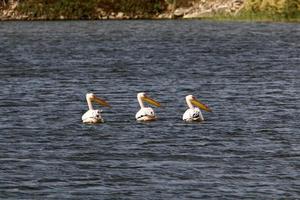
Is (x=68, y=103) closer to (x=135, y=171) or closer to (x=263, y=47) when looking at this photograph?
(x=135, y=171)

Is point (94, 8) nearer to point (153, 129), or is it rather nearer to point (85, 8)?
point (85, 8)

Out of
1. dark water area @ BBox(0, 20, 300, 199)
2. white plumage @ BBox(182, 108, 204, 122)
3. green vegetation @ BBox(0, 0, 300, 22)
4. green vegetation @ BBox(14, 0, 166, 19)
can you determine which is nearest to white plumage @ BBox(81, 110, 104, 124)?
dark water area @ BBox(0, 20, 300, 199)

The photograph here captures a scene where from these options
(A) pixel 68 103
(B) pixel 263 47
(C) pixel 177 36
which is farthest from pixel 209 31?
(A) pixel 68 103

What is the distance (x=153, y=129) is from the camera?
5078 centimetres

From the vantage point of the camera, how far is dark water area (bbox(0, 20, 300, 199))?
3834cm

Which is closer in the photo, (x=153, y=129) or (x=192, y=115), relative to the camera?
(x=153, y=129)

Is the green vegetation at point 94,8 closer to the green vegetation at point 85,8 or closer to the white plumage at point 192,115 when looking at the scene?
the green vegetation at point 85,8

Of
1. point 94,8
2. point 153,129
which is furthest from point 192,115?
point 94,8

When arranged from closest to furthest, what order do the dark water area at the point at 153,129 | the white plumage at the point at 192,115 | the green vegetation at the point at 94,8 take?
the dark water area at the point at 153,129, the white plumage at the point at 192,115, the green vegetation at the point at 94,8

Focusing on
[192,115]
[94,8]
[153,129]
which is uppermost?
[192,115]

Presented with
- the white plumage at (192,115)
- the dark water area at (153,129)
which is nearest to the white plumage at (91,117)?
the dark water area at (153,129)

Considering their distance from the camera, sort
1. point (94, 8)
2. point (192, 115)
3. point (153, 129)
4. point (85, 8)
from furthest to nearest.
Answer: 1. point (85, 8)
2. point (94, 8)
3. point (192, 115)
4. point (153, 129)

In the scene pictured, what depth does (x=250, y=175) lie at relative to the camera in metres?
39.5

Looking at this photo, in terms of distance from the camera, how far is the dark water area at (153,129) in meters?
38.3
